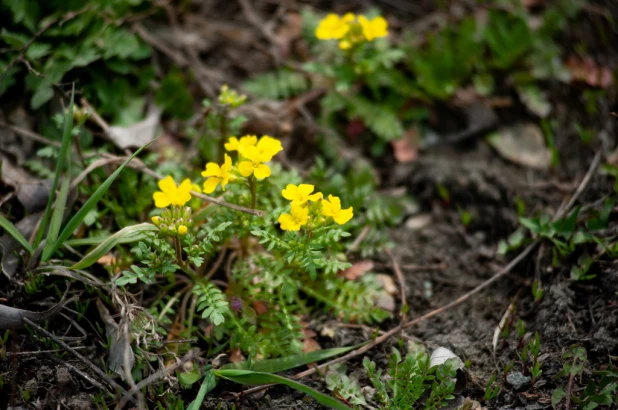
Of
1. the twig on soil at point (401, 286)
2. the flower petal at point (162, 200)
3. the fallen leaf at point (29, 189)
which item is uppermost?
the flower petal at point (162, 200)

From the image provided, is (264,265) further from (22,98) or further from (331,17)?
(22,98)

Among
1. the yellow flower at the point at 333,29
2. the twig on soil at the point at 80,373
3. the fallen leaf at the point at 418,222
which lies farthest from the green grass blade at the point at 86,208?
the fallen leaf at the point at 418,222

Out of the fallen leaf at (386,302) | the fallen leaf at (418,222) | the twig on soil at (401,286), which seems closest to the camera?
the twig on soil at (401,286)

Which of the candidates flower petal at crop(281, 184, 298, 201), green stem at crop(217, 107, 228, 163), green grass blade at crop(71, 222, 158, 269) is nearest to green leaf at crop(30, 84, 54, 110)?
green stem at crop(217, 107, 228, 163)

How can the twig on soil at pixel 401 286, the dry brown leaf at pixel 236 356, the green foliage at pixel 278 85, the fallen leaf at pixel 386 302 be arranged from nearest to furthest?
the dry brown leaf at pixel 236 356 < the twig on soil at pixel 401 286 < the fallen leaf at pixel 386 302 < the green foliage at pixel 278 85

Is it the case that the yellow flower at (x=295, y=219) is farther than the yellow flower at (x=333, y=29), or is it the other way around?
the yellow flower at (x=333, y=29)

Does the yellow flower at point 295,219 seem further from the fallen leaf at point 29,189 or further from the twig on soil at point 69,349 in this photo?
the fallen leaf at point 29,189
